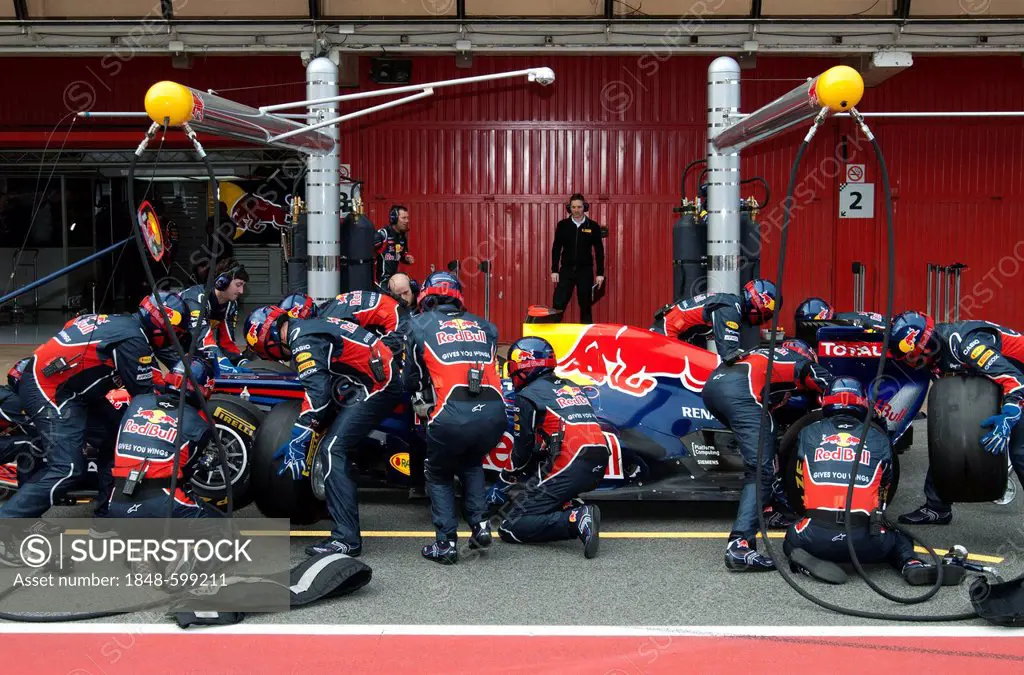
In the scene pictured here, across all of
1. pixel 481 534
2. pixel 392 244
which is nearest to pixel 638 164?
pixel 392 244

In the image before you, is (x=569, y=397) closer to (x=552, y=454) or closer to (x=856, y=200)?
(x=552, y=454)

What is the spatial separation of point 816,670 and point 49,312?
17.3 m

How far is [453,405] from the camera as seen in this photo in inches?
235

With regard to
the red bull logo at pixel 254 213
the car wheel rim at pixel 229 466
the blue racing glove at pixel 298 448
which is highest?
the red bull logo at pixel 254 213

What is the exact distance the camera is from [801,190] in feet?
51.2

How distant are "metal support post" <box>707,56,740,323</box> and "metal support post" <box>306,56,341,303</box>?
140 inches

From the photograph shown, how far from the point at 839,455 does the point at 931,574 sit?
29.7 inches

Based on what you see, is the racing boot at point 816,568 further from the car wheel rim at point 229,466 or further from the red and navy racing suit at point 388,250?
the red and navy racing suit at point 388,250

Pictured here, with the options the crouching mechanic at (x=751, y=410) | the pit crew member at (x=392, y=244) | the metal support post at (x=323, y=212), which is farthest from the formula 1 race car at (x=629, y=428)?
the pit crew member at (x=392, y=244)

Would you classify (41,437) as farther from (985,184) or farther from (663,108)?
(985,184)

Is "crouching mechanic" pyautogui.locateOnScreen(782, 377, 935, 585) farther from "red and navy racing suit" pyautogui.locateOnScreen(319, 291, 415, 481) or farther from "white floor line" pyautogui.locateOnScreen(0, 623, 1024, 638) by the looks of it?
"red and navy racing suit" pyautogui.locateOnScreen(319, 291, 415, 481)

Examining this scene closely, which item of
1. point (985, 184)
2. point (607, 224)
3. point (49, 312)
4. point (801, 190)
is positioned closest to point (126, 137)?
point (49, 312)

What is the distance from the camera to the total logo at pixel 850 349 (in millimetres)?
7258

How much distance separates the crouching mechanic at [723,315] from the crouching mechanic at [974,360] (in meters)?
0.88
